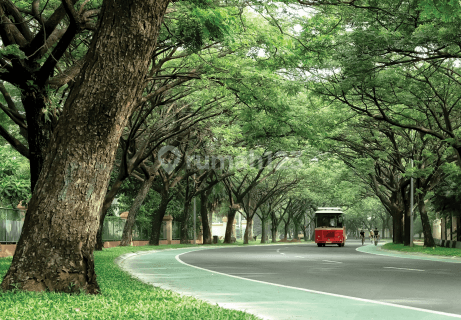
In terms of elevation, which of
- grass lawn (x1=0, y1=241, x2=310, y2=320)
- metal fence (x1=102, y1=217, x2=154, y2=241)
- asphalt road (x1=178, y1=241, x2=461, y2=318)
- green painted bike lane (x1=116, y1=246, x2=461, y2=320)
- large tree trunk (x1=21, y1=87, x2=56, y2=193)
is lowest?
green painted bike lane (x1=116, y1=246, x2=461, y2=320)

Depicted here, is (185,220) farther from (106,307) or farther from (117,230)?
(106,307)

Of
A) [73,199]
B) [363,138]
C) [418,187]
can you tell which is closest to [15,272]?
[73,199]

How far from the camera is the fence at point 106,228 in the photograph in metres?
23.9

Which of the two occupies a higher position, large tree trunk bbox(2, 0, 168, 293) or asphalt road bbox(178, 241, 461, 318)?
large tree trunk bbox(2, 0, 168, 293)

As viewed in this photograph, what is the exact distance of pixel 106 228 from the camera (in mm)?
39312

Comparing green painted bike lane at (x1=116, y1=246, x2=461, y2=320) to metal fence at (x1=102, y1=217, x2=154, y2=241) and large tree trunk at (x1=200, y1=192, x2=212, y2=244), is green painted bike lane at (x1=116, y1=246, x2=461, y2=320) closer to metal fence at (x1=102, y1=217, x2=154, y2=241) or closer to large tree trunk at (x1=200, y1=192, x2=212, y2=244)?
metal fence at (x1=102, y1=217, x2=154, y2=241)

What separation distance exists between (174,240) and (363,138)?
24.9 m

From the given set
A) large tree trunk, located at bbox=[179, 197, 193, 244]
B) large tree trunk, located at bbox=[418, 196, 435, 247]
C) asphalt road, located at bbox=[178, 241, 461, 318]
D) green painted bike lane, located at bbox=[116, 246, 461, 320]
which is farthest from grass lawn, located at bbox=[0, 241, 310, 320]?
large tree trunk, located at bbox=[179, 197, 193, 244]

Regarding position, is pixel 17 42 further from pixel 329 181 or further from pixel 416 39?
pixel 329 181

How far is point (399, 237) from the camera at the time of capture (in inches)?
1684

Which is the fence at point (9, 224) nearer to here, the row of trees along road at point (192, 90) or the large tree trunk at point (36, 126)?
the row of trees along road at point (192, 90)

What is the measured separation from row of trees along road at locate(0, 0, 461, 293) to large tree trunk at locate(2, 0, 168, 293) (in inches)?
0.7

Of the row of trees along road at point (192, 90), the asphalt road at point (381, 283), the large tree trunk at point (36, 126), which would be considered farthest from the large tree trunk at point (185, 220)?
the large tree trunk at point (36, 126)

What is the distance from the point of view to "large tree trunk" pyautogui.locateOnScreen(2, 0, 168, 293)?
840 cm
